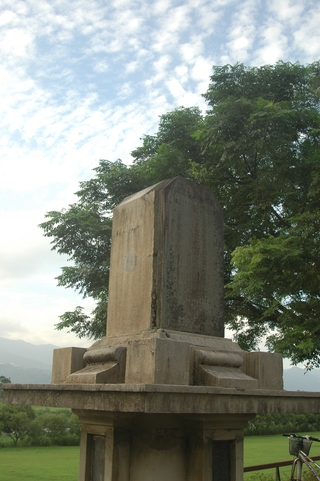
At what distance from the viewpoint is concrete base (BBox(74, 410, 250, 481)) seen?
11.0ft

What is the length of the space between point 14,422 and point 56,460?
365 centimetres

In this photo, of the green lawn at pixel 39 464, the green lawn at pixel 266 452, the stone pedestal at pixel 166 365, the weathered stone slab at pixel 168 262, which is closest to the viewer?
the stone pedestal at pixel 166 365

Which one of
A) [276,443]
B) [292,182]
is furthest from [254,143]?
[276,443]

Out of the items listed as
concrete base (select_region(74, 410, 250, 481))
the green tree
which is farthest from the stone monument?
the green tree

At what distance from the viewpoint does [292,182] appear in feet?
37.5

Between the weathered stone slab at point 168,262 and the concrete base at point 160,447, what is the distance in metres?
0.70

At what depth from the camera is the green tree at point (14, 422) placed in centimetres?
1912

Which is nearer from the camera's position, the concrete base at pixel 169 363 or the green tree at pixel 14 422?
the concrete base at pixel 169 363

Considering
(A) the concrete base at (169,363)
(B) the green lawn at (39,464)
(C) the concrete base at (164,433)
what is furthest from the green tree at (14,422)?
(C) the concrete base at (164,433)

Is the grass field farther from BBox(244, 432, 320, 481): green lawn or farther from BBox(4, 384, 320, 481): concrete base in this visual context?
BBox(4, 384, 320, 481): concrete base

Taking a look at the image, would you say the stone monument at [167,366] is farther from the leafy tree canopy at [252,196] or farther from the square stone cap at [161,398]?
the leafy tree canopy at [252,196]

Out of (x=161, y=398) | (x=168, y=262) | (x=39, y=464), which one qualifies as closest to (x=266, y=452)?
(x=39, y=464)

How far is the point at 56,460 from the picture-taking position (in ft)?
54.2

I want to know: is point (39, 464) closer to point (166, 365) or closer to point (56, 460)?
point (56, 460)
